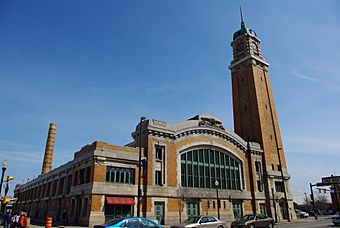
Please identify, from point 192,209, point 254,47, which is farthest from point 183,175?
point 254,47

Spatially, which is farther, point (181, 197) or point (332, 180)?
point (332, 180)

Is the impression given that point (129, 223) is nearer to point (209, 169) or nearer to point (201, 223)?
point (201, 223)

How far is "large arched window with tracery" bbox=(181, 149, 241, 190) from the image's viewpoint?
116 ft

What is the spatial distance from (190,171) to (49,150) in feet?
123

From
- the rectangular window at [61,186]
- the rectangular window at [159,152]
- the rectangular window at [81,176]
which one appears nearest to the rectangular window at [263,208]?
the rectangular window at [159,152]

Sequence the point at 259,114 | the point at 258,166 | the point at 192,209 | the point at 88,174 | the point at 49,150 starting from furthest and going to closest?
the point at 49,150, the point at 259,114, the point at 258,166, the point at 192,209, the point at 88,174

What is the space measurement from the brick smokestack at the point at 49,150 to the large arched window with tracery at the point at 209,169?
3649cm

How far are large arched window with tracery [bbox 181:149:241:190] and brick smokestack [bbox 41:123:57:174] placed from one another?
120 feet

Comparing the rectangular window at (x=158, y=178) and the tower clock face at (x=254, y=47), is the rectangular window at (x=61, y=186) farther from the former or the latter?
the tower clock face at (x=254, y=47)

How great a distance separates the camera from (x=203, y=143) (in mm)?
37844

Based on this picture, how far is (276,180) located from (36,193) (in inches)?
1776

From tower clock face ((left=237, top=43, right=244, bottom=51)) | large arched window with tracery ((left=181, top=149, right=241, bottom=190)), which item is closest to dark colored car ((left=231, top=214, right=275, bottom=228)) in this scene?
large arched window with tracery ((left=181, top=149, right=241, bottom=190))

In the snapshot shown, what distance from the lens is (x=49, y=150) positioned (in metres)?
58.7

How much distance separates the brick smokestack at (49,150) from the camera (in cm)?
5772
